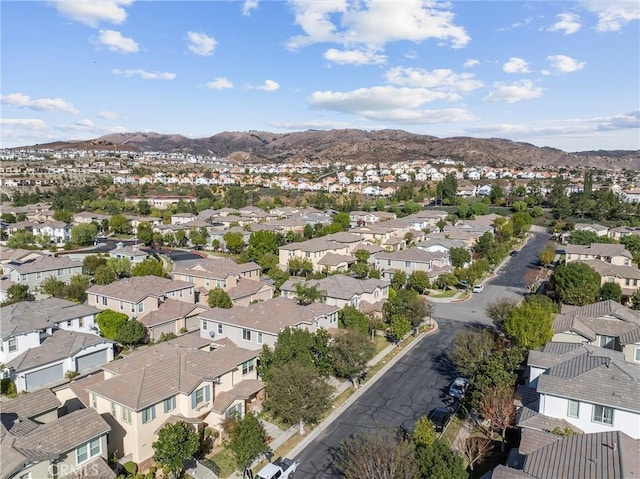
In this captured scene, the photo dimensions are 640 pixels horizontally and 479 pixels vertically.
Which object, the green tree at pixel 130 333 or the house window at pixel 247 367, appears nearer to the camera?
the house window at pixel 247 367

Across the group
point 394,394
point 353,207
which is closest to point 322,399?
point 394,394

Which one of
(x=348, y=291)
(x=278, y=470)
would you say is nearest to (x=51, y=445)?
(x=278, y=470)

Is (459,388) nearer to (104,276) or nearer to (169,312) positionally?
(169,312)

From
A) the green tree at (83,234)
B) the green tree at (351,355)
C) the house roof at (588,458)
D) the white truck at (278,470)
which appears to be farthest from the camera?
the green tree at (83,234)

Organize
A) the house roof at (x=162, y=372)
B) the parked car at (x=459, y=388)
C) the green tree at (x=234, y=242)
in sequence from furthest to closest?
1. the green tree at (x=234, y=242)
2. the parked car at (x=459, y=388)
3. the house roof at (x=162, y=372)

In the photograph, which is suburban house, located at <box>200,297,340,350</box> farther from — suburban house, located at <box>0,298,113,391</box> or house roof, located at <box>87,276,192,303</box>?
house roof, located at <box>87,276,192,303</box>

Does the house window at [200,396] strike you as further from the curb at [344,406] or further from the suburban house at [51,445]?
the curb at [344,406]

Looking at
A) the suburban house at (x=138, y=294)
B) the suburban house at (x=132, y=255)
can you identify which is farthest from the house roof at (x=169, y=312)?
the suburban house at (x=132, y=255)

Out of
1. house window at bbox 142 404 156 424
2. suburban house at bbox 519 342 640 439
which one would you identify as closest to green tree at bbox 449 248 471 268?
suburban house at bbox 519 342 640 439
